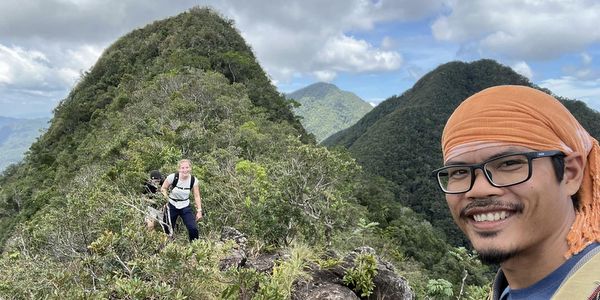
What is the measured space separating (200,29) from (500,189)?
54259 mm

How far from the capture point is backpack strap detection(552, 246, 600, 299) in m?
1.12

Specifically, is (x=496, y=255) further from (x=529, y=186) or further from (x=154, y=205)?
(x=154, y=205)

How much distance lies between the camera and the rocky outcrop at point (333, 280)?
16.6 feet

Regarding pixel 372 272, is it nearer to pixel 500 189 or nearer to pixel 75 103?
pixel 500 189

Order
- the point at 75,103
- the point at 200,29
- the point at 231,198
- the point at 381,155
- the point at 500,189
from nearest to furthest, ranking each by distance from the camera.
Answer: the point at 500,189 → the point at 231,198 → the point at 75,103 → the point at 200,29 → the point at 381,155

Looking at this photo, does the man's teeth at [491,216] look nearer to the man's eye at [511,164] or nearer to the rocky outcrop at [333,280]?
the man's eye at [511,164]

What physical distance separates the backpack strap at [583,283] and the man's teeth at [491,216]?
9.8 inches

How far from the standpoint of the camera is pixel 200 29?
52000 mm

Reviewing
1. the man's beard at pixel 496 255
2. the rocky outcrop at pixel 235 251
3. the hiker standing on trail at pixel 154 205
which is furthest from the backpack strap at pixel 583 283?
the hiker standing on trail at pixel 154 205

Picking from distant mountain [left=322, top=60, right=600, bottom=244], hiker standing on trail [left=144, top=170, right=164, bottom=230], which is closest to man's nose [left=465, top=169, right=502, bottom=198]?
hiker standing on trail [left=144, top=170, right=164, bottom=230]

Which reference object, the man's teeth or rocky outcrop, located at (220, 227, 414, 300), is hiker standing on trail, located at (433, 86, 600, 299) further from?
rocky outcrop, located at (220, 227, 414, 300)

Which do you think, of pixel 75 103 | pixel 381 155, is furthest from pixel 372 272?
pixel 381 155

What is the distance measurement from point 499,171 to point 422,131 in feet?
293

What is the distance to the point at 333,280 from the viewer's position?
5395 millimetres
